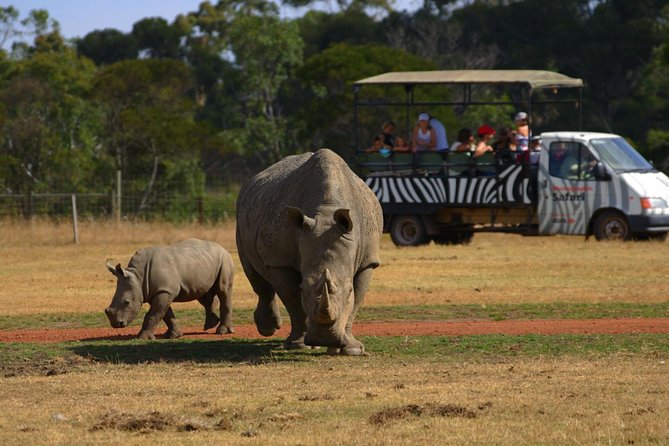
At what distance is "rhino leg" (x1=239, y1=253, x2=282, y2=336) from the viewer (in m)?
14.4

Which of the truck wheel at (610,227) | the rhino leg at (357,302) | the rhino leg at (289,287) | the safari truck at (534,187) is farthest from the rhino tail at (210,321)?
the truck wheel at (610,227)

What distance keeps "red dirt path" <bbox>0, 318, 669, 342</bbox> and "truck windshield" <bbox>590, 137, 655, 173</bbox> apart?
11963mm

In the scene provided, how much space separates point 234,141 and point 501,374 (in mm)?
38684

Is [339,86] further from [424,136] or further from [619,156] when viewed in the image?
[619,156]

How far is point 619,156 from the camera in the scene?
27922 millimetres

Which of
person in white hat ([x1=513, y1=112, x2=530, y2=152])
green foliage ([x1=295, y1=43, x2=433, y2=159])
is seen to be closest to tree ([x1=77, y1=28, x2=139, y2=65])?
green foliage ([x1=295, y1=43, x2=433, y2=159])

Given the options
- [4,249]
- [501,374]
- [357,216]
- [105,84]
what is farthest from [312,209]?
[105,84]

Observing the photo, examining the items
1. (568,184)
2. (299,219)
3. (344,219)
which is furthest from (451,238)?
(344,219)

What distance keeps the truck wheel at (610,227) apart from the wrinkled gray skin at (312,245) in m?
14.3

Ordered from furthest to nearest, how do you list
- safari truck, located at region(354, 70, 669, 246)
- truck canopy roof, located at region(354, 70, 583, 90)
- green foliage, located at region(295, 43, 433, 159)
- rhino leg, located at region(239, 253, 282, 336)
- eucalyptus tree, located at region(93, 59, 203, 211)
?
1. green foliage, located at region(295, 43, 433, 159)
2. eucalyptus tree, located at region(93, 59, 203, 211)
3. truck canopy roof, located at region(354, 70, 583, 90)
4. safari truck, located at region(354, 70, 669, 246)
5. rhino leg, located at region(239, 253, 282, 336)

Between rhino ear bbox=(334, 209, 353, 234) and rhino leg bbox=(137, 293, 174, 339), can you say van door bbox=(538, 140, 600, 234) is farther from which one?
rhino ear bbox=(334, 209, 353, 234)

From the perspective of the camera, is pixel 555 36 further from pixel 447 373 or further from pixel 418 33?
pixel 447 373

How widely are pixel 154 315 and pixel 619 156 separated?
592 inches

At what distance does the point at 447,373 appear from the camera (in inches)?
459
